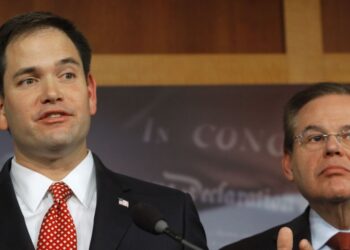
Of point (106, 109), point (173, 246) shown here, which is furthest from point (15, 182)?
point (106, 109)

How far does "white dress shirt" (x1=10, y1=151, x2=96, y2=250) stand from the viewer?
242 centimetres

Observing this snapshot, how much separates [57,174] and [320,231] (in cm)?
79

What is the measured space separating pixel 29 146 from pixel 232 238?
5.50 feet

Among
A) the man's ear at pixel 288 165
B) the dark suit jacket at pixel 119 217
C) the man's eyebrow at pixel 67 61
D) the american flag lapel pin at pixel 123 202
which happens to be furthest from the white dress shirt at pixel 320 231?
the man's eyebrow at pixel 67 61

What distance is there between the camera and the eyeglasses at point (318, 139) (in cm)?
276

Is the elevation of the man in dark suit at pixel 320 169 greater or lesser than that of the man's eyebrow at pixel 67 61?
lesser

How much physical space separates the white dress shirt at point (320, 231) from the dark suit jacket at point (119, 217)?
0.39 metres

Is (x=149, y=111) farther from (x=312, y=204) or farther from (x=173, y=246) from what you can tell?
(x=173, y=246)

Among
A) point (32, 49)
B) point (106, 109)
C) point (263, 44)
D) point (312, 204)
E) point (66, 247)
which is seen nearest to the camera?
point (66, 247)

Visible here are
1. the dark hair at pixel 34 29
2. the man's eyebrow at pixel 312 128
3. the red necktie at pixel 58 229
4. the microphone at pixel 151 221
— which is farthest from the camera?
the man's eyebrow at pixel 312 128

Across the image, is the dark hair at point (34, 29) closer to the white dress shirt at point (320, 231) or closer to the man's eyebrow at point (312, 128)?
the man's eyebrow at point (312, 128)

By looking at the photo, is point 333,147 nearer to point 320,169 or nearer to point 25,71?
point 320,169

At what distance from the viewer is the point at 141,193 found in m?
2.57

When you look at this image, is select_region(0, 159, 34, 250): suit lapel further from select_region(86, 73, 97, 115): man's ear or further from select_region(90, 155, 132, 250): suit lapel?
select_region(86, 73, 97, 115): man's ear
